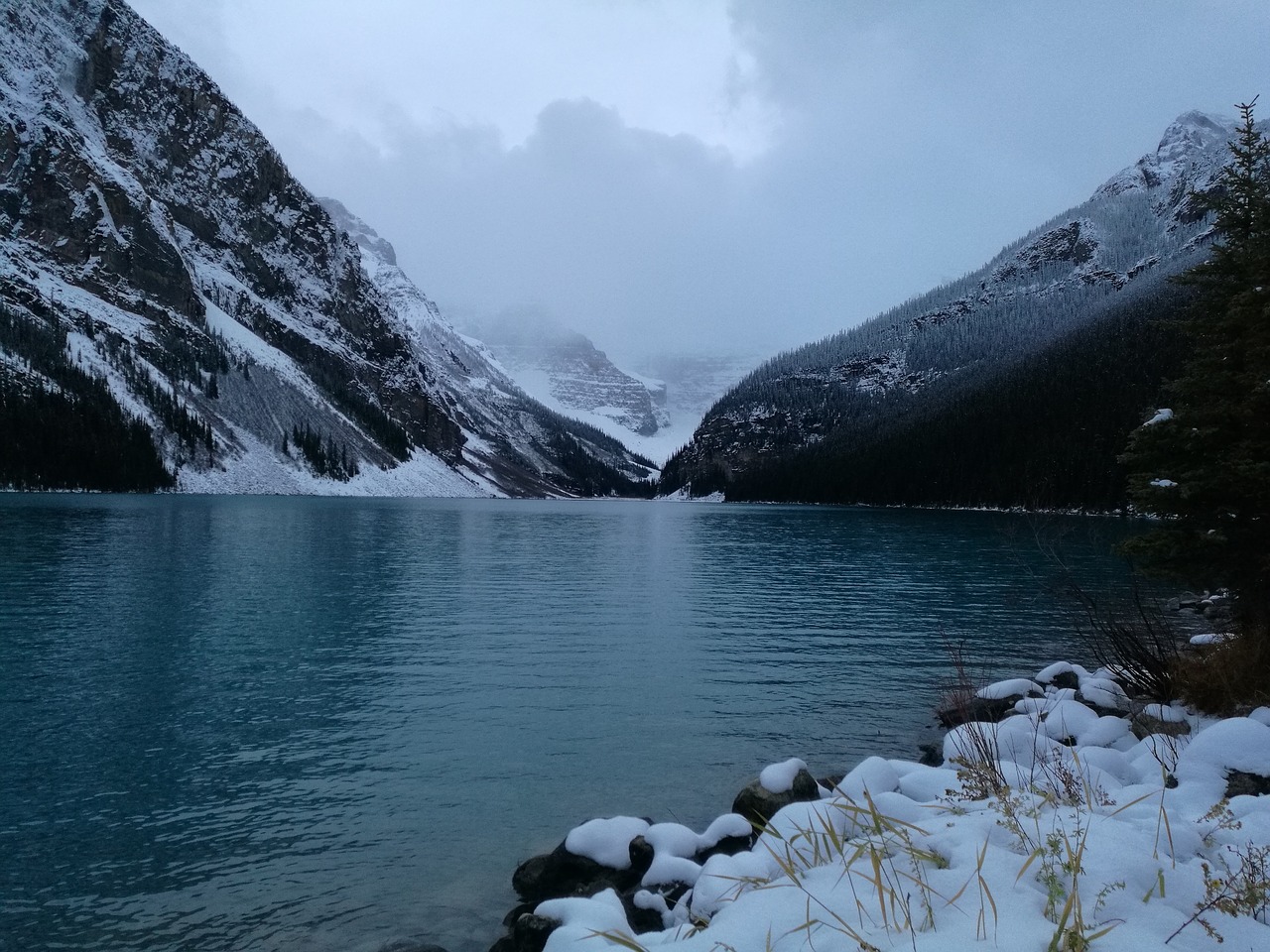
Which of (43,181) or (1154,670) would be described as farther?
(43,181)

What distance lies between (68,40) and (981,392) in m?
263

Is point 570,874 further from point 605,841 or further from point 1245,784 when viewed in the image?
point 1245,784

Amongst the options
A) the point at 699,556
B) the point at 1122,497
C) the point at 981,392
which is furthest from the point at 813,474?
the point at 699,556

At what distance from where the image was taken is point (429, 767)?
12.8 metres

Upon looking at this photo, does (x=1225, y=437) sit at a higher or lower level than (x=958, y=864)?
higher

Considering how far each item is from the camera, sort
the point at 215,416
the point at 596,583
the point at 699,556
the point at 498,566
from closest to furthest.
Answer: the point at 596,583
the point at 498,566
the point at 699,556
the point at 215,416

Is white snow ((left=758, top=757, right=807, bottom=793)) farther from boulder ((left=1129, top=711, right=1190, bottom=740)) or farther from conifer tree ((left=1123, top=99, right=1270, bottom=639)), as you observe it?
conifer tree ((left=1123, top=99, right=1270, bottom=639))

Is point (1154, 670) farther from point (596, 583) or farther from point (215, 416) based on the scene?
point (215, 416)

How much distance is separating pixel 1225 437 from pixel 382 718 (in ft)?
59.5

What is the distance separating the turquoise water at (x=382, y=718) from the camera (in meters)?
8.83

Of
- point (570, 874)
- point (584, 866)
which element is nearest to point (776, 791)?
point (584, 866)

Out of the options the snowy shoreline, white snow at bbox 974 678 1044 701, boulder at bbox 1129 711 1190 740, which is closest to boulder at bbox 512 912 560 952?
the snowy shoreline

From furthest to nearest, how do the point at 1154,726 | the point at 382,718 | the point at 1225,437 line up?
the point at 382,718, the point at 1225,437, the point at 1154,726

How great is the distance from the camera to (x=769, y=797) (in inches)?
382
